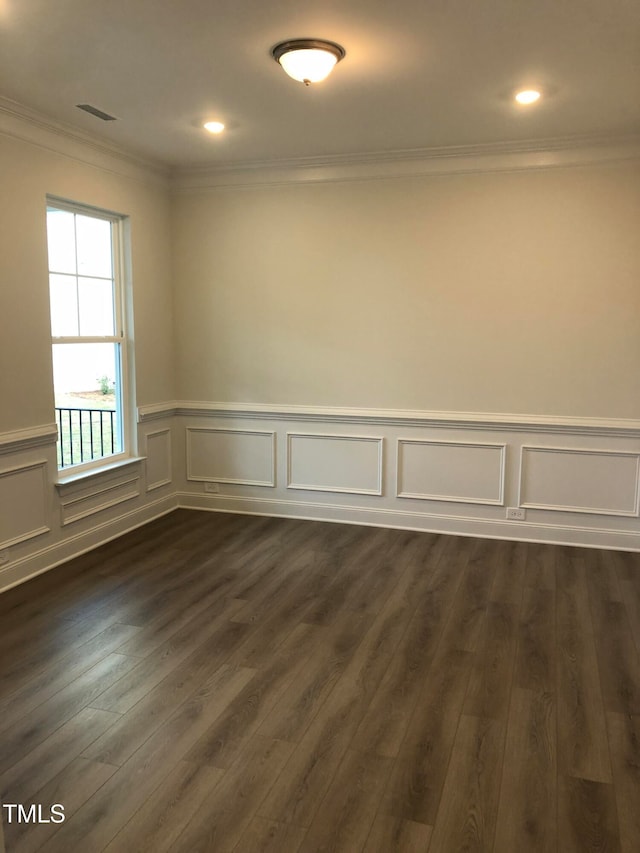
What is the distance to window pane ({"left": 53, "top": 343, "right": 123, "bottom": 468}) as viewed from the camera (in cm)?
432

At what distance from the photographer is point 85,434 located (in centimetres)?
458

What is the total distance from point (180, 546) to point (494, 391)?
2508 mm

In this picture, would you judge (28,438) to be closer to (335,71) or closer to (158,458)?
(158,458)

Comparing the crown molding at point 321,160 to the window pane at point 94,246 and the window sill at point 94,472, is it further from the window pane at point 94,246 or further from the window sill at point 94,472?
the window sill at point 94,472

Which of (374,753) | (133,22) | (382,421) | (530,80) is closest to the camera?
(374,753)

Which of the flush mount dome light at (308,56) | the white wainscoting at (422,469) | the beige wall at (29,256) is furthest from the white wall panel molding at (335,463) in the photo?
the flush mount dome light at (308,56)

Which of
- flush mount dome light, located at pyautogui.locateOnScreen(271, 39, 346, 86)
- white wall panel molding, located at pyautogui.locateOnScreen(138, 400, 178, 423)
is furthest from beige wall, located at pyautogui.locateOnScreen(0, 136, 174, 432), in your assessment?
flush mount dome light, located at pyautogui.locateOnScreen(271, 39, 346, 86)

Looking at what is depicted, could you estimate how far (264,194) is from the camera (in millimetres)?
5051

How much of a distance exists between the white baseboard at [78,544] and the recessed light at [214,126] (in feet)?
9.02

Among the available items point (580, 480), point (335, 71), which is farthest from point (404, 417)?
point (335, 71)

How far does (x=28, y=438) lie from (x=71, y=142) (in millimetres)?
1882

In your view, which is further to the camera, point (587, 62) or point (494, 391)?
point (494, 391)

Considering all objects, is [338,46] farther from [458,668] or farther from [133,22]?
[458,668]

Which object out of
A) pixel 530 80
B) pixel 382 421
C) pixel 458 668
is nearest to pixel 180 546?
pixel 382 421
